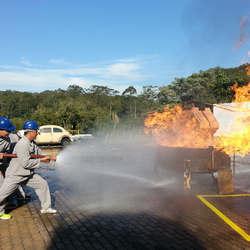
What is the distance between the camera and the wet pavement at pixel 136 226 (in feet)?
17.9

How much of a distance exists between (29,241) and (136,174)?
744cm

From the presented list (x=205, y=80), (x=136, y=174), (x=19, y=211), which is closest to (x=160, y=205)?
(x=19, y=211)

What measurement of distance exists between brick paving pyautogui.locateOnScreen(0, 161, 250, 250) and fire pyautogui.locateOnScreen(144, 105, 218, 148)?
8.63 feet

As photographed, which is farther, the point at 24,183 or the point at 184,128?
the point at 184,128

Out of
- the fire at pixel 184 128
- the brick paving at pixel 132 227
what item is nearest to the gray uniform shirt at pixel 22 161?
the brick paving at pixel 132 227

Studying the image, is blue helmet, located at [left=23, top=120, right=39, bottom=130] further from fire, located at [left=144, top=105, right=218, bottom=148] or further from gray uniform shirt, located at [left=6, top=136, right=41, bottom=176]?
fire, located at [left=144, top=105, right=218, bottom=148]

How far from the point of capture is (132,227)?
6254mm

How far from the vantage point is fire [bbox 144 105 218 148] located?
10578mm

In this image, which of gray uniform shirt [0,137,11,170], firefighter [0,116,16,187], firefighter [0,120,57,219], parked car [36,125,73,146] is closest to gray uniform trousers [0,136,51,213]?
firefighter [0,120,57,219]

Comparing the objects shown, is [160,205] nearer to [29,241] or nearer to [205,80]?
[29,241]

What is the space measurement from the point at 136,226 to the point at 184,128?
5.12 m

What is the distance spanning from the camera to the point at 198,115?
35.0 ft

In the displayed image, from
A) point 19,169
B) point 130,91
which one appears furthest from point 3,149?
point 130,91

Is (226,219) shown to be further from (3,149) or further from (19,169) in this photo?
(3,149)
